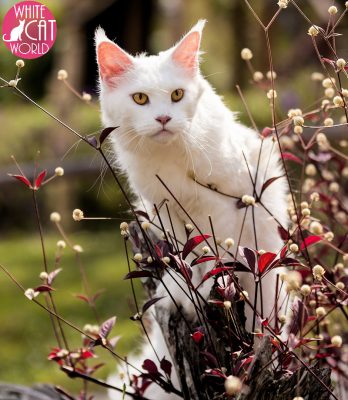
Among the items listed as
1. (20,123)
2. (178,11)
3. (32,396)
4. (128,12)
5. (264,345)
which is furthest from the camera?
(128,12)

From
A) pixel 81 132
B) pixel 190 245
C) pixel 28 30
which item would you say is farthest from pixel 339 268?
pixel 81 132

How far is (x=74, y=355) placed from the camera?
89.4 inches

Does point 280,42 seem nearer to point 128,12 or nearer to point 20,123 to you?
point 128,12

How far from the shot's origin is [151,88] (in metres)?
2.21

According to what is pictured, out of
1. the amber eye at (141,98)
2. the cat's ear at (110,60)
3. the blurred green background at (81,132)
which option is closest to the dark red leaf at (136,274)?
the amber eye at (141,98)

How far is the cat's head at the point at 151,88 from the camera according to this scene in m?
2.21

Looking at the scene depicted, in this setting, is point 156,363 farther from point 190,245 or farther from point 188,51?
point 188,51

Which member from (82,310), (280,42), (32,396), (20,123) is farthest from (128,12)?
(32,396)

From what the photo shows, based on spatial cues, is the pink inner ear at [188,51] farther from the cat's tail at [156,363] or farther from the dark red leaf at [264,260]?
the cat's tail at [156,363]

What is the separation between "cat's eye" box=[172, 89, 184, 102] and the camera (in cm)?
224

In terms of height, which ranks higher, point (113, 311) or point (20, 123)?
point (20, 123)

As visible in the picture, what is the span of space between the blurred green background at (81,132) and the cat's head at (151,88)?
2.26ft

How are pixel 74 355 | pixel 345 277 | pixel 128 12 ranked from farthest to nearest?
pixel 128 12 < pixel 74 355 < pixel 345 277

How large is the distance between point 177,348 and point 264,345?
2.12 ft
